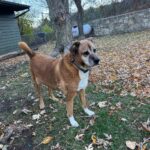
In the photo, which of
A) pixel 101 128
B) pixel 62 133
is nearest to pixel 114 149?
pixel 101 128

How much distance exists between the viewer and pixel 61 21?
23.0 ft

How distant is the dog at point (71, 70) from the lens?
2.96 meters

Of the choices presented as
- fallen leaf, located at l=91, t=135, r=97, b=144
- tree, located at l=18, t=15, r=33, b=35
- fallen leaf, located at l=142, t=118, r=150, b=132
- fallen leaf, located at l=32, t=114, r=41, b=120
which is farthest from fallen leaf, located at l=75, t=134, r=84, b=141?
tree, located at l=18, t=15, r=33, b=35

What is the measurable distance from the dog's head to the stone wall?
11855 millimetres

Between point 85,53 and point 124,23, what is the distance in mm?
12607

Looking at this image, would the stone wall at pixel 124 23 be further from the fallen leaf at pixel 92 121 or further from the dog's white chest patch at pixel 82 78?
the dog's white chest patch at pixel 82 78

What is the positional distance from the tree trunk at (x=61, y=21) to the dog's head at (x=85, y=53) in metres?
4.19

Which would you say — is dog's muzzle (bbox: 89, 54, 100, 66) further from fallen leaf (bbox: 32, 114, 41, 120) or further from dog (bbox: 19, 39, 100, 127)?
fallen leaf (bbox: 32, 114, 41, 120)

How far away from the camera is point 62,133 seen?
336 centimetres

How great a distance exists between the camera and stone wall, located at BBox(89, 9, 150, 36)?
1387 centimetres

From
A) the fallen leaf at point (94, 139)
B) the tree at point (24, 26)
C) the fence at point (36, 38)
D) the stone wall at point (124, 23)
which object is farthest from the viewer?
the tree at point (24, 26)

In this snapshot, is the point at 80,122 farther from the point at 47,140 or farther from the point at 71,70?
the point at 71,70

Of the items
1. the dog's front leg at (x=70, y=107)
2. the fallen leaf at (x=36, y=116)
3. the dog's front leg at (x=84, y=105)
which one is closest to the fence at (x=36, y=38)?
the fallen leaf at (x=36, y=116)

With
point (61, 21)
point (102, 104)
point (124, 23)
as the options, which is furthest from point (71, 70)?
point (124, 23)
